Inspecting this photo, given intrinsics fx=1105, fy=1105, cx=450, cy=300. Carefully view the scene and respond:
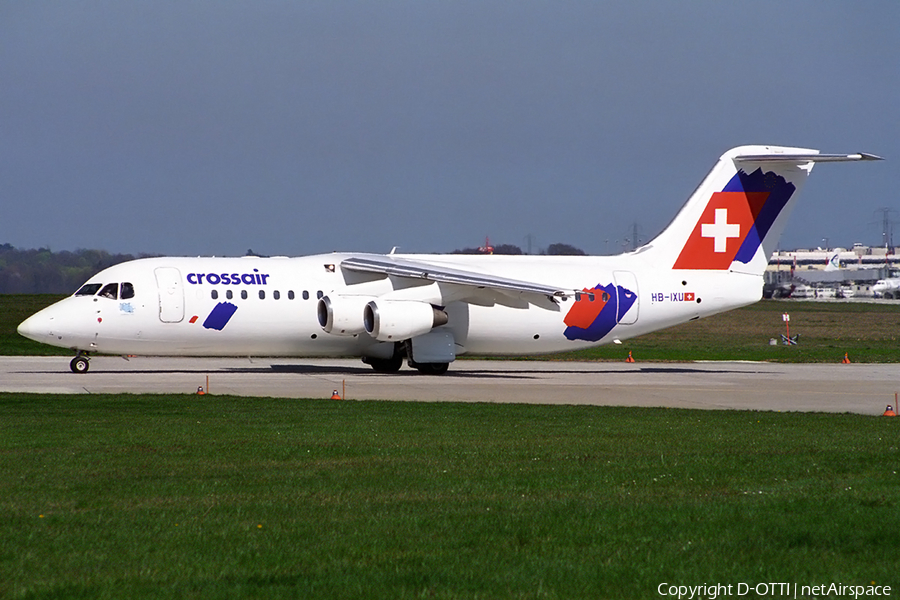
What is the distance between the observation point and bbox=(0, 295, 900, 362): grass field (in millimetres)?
42594

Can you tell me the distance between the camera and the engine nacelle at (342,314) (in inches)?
1162

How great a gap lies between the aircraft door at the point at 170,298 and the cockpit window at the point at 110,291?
42.1 inches

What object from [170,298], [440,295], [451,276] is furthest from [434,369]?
[170,298]

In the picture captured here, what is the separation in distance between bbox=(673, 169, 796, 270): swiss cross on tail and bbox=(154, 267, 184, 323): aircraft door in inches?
573

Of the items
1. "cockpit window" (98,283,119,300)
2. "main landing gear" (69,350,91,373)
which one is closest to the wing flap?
"cockpit window" (98,283,119,300)

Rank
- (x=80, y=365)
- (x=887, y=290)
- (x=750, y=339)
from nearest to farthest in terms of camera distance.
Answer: (x=80, y=365) → (x=750, y=339) → (x=887, y=290)

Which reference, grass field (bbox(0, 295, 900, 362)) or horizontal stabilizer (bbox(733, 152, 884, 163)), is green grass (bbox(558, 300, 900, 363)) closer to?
grass field (bbox(0, 295, 900, 362))

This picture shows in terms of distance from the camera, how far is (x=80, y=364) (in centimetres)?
2969

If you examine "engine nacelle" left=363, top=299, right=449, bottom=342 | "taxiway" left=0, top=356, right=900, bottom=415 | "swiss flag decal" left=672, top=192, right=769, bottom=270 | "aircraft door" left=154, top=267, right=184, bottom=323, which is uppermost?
"swiss flag decal" left=672, top=192, right=769, bottom=270

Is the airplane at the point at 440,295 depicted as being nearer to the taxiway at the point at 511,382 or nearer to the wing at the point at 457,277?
the wing at the point at 457,277

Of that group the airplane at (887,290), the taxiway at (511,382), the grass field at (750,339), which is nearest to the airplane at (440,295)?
the taxiway at (511,382)

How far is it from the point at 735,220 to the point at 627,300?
428 centimetres

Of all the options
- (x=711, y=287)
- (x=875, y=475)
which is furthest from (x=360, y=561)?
(x=711, y=287)

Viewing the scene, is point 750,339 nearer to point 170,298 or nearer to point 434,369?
point 434,369
